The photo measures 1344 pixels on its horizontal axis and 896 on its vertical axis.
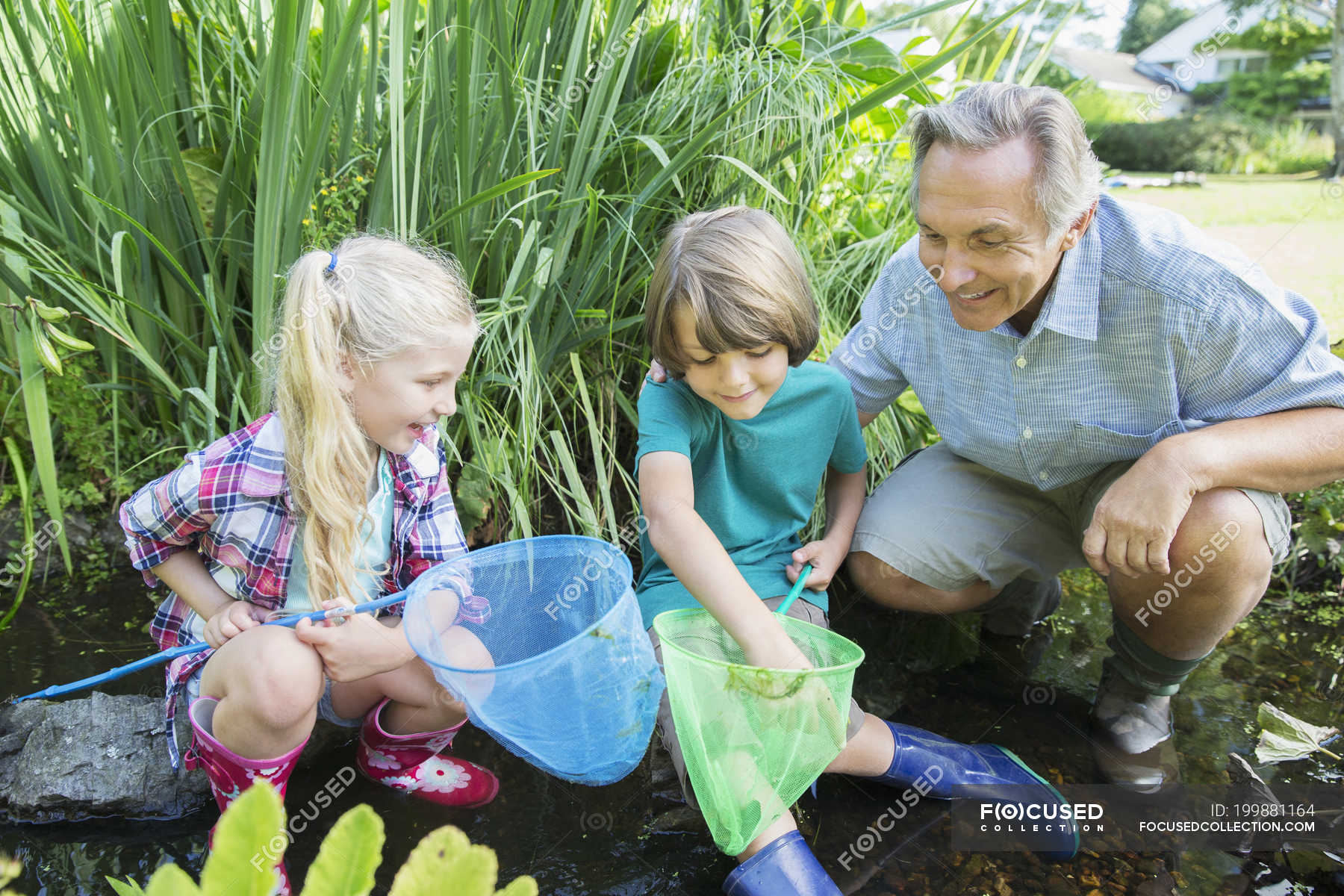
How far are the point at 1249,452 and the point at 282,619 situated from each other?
1715mm

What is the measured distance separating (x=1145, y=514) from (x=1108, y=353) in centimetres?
34

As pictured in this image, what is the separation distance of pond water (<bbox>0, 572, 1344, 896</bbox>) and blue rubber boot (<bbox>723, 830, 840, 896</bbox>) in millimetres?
140

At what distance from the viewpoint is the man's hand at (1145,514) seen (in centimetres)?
159

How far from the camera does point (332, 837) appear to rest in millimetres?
654

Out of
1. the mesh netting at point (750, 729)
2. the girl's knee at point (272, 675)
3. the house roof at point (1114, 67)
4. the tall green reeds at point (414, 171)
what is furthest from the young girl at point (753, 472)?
Result: the house roof at point (1114, 67)

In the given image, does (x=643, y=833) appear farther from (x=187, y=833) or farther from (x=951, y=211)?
(x=951, y=211)

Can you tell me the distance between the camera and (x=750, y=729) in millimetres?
1246

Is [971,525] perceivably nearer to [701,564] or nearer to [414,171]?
[701,564]

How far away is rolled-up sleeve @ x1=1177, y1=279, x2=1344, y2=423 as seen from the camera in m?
1.61

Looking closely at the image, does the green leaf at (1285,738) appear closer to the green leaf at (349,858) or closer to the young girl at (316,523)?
the young girl at (316,523)

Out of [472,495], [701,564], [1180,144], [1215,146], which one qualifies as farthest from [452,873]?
[1180,144]

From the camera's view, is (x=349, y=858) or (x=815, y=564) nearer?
(x=349, y=858)

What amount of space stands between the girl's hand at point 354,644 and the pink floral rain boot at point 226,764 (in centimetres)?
14

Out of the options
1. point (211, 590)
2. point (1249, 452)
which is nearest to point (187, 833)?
point (211, 590)
